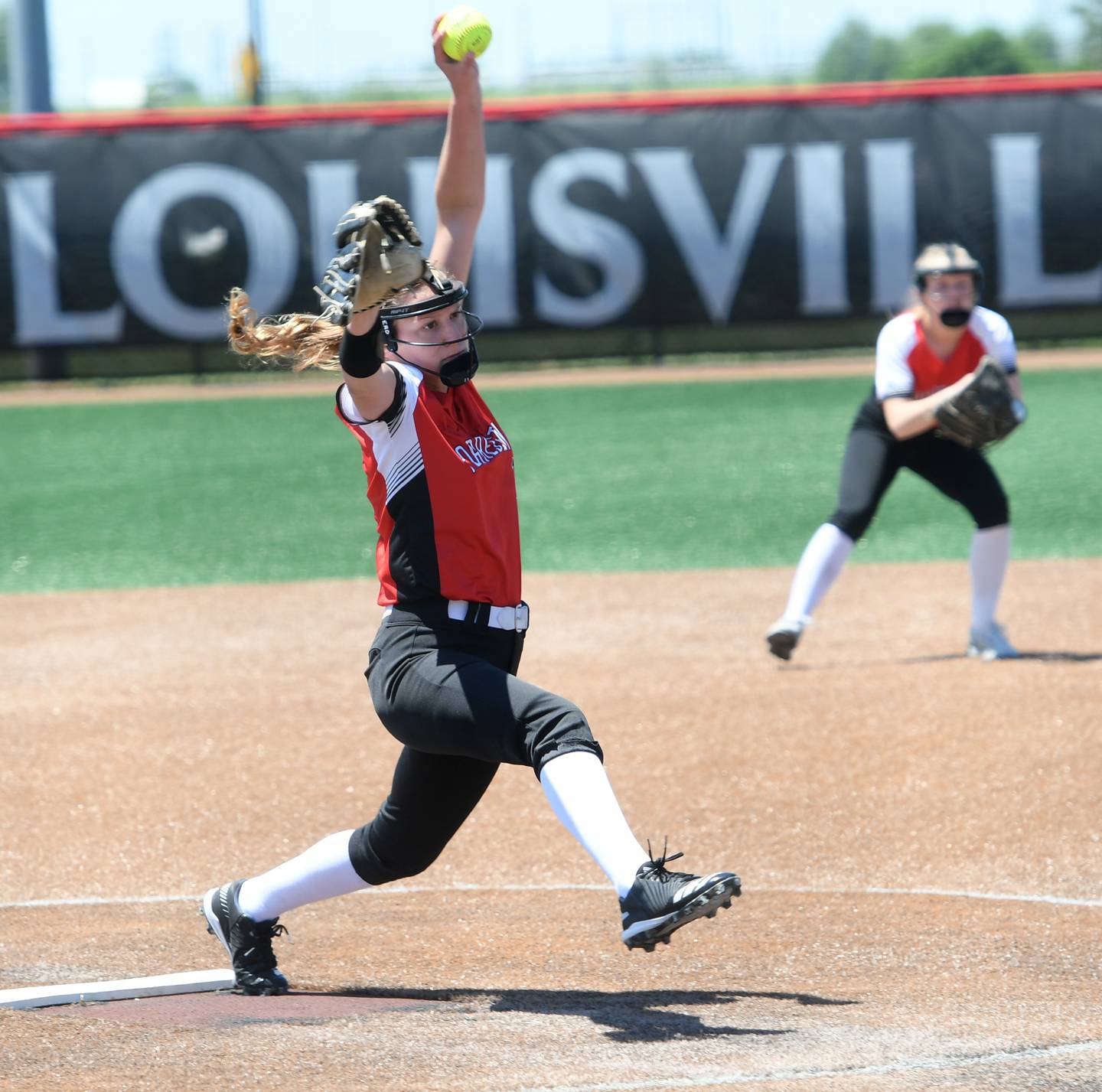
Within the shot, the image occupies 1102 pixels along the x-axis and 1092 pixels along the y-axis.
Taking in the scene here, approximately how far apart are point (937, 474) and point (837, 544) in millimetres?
504

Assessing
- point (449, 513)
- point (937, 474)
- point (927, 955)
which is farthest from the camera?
point (937, 474)

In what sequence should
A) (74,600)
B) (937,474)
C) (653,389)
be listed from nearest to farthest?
(937,474)
(74,600)
(653,389)

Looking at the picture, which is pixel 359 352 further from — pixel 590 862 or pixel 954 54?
pixel 954 54

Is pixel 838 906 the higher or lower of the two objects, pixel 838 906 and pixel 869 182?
the lower

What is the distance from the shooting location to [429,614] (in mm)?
3684

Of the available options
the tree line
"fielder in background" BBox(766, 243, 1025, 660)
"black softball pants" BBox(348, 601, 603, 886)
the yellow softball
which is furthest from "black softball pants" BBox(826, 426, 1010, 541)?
the tree line

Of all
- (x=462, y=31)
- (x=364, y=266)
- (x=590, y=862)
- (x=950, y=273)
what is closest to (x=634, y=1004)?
(x=590, y=862)

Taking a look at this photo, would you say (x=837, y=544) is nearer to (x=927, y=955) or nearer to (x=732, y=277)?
(x=927, y=955)

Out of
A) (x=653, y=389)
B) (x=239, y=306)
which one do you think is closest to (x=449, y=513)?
(x=239, y=306)

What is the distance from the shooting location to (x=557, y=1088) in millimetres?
3115

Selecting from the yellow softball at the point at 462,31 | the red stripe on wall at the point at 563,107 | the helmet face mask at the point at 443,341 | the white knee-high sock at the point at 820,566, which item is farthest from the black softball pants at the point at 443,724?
the red stripe on wall at the point at 563,107

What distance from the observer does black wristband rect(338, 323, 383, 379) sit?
3.38 metres

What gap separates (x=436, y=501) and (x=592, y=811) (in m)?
0.74

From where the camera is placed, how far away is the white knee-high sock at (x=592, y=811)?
11.1ft
